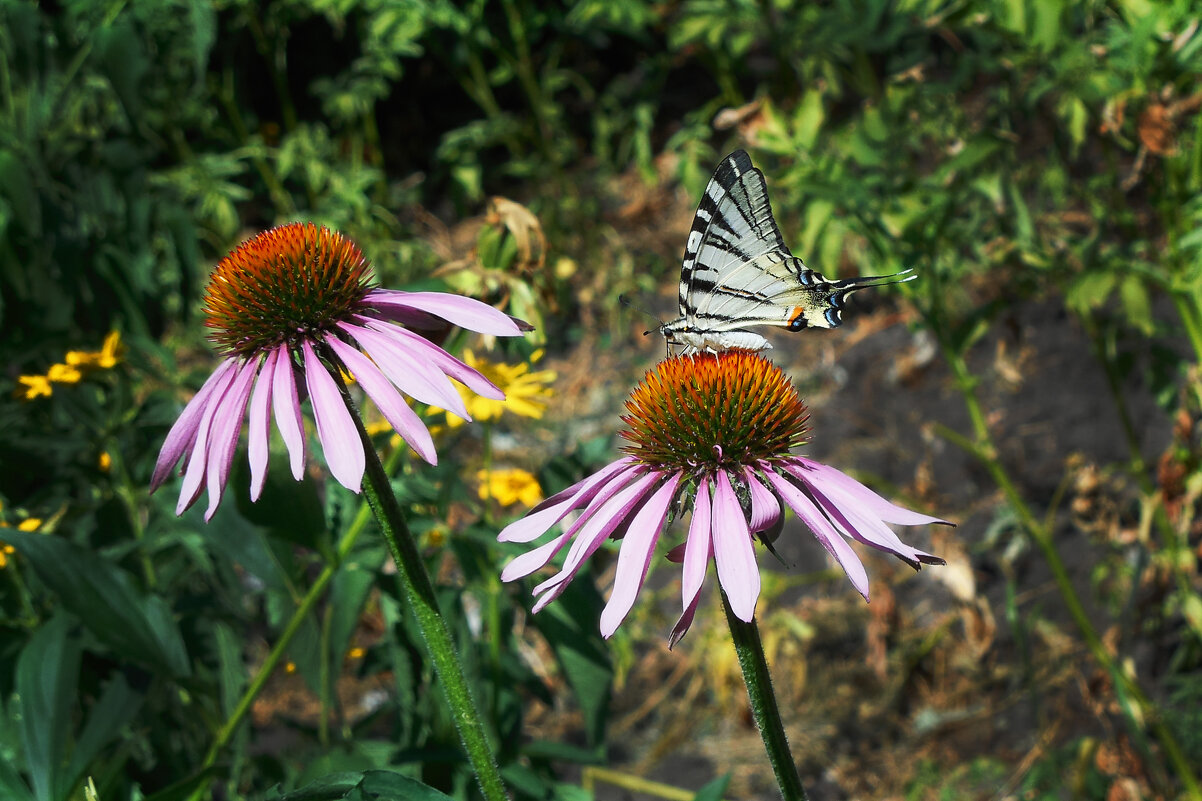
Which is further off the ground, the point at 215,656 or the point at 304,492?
the point at 304,492

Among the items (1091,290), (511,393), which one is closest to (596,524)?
(511,393)

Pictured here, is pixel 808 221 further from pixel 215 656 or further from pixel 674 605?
pixel 674 605

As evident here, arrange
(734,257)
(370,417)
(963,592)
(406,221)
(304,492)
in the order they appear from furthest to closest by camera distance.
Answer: (406,221)
(963,592)
(370,417)
(734,257)
(304,492)

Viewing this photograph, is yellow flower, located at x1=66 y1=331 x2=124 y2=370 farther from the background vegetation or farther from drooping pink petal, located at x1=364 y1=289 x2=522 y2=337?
Result: drooping pink petal, located at x1=364 y1=289 x2=522 y2=337

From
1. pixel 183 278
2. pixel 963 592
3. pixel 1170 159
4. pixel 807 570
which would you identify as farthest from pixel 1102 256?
pixel 183 278

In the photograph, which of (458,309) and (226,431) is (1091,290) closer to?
(458,309)

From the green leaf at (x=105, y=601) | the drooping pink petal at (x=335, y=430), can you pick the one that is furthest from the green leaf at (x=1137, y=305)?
the green leaf at (x=105, y=601)
